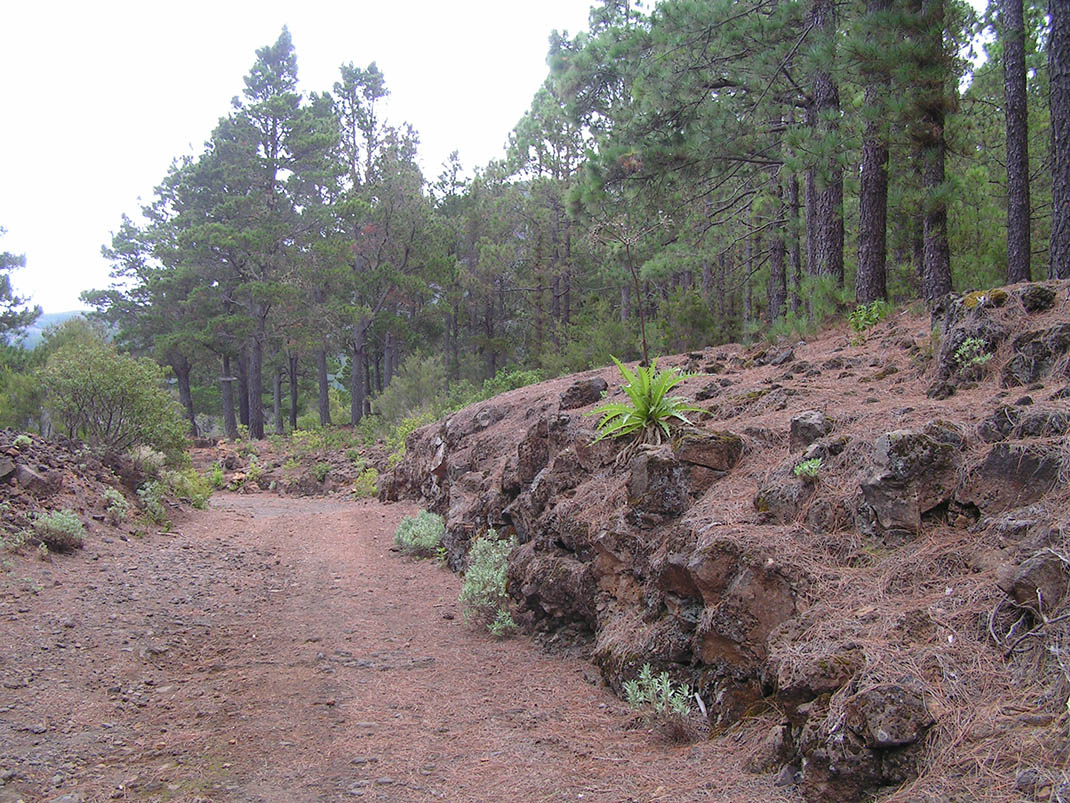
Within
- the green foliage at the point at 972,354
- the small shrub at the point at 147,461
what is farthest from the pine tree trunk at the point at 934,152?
the small shrub at the point at 147,461

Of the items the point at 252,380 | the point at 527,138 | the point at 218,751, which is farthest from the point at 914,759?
the point at 252,380

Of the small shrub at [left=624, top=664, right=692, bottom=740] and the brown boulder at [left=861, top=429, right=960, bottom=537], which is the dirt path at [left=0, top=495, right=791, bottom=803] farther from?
the brown boulder at [left=861, top=429, right=960, bottom=537]

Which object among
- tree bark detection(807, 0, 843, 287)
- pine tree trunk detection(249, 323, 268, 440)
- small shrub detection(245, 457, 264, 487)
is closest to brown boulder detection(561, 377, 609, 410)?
tree bark detection(807, 0, 843, 287)

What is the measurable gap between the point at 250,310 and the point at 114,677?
28575 millimetres

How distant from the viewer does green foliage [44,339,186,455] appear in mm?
13125

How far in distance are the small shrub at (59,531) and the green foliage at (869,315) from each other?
31.4ft

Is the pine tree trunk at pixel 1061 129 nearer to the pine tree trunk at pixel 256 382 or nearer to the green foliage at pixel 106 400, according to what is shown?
the green foliage at pixel 106 400

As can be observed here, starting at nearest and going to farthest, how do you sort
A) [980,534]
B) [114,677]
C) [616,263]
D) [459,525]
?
[980,534] < [114,677] < [459,525] < [616,263]

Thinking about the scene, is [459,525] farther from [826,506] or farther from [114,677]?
[826,506]

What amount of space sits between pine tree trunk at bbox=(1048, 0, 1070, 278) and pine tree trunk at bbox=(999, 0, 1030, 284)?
7.17 ft

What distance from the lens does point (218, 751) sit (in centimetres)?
423

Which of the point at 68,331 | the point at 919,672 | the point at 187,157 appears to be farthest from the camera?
the point at 187,157

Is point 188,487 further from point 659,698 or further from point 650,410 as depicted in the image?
point 659,698

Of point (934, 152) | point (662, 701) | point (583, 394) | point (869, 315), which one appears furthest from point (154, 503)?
point (934, 152)
